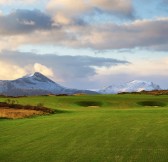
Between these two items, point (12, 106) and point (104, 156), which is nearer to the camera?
point (104, 156)

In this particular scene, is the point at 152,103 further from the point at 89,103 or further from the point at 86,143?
the point at 86,143

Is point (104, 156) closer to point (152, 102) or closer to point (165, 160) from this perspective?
point (165, 160)

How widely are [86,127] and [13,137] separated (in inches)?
280

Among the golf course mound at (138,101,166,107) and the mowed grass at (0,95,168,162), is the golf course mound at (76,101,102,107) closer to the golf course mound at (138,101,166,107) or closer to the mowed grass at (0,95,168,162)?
the golf course mound at (138,101,166,107)

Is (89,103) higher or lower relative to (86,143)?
higher

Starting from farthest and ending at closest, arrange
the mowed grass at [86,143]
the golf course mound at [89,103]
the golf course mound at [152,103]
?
the golf course mound at [89,103] < the golf course mound at [152,103] < the mowed grass at [86,143]

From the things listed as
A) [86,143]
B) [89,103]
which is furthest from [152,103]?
[86,143]

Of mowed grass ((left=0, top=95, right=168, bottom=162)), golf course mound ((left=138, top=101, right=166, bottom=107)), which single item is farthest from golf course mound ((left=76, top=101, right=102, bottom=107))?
mowed grass ((left=0, top=95, right=168, bottom=162))

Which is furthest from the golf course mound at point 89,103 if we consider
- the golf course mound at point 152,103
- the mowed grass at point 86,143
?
the mowed grass at point 86,143

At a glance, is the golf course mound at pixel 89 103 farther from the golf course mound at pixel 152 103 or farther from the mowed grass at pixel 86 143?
the mowed grass at pixel 86 143

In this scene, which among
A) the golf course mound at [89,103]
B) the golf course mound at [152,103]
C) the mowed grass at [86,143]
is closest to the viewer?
the mowed grass at [86,143]

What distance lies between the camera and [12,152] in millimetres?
23469

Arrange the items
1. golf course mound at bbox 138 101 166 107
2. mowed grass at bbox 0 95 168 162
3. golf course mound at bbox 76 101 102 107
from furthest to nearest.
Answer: golf course mound at bbox 76 101 102 107 → golf course mound at bbox 138 101 166 107 → mowed grass at bbox 0 95 168 162

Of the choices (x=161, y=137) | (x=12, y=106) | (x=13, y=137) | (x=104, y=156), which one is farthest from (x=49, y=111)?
(x=104, y=156)
